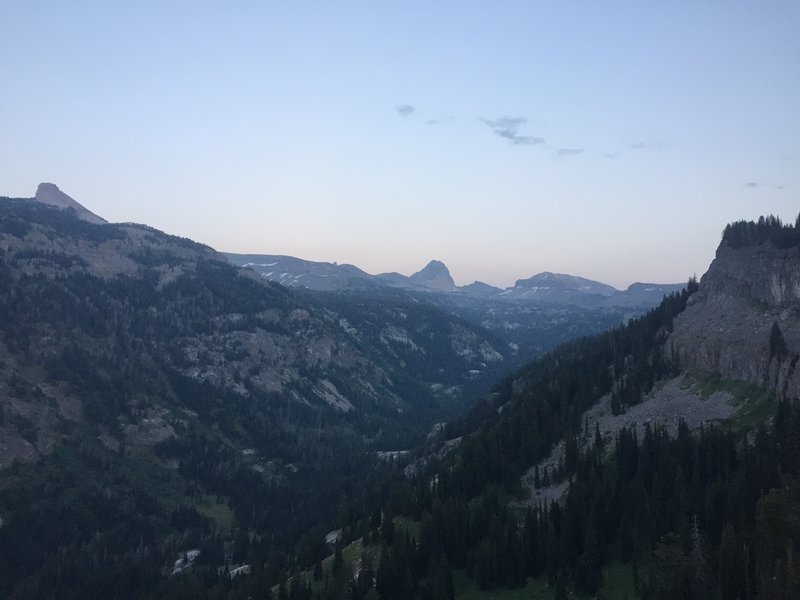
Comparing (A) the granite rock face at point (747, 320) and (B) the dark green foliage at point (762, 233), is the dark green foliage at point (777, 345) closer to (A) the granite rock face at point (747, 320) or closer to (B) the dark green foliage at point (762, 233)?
(A) the granite rock face at point (747, 320)

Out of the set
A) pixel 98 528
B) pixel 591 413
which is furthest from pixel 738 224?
pixel 98 528

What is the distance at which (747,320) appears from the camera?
13675 centimetres

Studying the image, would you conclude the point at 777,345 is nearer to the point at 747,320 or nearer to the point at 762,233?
the point at 747,320

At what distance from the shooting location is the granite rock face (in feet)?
371

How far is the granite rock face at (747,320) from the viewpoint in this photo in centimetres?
11308

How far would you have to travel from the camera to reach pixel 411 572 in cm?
9725

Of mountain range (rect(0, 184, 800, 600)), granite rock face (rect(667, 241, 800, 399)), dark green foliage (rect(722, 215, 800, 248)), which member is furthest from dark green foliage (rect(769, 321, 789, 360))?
dark green foliage (rect(722, 215, 800, 248))

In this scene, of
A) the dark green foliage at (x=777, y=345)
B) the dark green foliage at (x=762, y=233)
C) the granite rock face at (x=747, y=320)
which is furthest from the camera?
the dark green foliage at (x=762, y=233)

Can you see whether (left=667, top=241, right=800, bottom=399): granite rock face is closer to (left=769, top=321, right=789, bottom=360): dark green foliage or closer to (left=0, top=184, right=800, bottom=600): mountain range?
(left=769, top=321, right=789, bottom=360): dark green foliage

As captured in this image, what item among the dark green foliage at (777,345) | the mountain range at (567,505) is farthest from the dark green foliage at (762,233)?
the dark green foliage at (777,345)

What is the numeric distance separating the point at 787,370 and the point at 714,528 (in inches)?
1497

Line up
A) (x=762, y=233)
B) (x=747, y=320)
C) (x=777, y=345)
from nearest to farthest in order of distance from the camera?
(x=777, y=345), (x=747, y=320), (x=762, y=233)

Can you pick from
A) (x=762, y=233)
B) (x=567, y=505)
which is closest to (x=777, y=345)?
(x=567, y=505)

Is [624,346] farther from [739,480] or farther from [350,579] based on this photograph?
[350,579]
